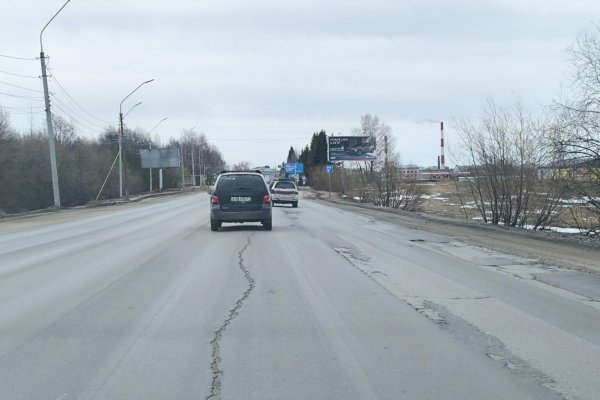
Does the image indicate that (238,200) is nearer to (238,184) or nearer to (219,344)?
(238,184)

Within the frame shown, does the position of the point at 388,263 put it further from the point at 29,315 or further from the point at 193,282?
the point at 29,315

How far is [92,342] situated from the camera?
6301 millimetres

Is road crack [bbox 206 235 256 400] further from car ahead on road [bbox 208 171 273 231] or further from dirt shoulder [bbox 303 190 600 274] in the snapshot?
car ahead on road [bbox 208 171 273 231]

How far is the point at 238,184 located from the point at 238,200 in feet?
1.76

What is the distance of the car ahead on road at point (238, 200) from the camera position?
20031mm

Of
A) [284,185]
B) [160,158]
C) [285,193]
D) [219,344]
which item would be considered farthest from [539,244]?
[160,158]

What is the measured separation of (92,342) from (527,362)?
4.26 meters

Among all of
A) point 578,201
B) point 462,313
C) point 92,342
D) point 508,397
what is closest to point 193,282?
point 92,342

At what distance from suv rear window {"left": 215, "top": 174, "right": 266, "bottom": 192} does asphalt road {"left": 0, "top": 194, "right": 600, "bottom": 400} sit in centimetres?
699

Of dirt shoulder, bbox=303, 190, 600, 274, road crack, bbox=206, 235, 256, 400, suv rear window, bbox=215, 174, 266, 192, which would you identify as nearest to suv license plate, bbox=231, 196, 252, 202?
suv rear window, bbox=215, 174, 266, 192

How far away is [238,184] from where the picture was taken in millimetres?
20188

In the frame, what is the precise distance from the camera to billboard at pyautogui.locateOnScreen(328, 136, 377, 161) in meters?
69.4

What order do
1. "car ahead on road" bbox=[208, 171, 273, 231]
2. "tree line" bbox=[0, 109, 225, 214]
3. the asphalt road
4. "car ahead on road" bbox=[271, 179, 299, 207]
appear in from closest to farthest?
the asphalt road, "car ahead on road" bbox=[208, 171, 273, 231], "car ahead on road" bbox=[271, 179, 299, 207], "tree line" bbox=[0, 109, 225, 214]

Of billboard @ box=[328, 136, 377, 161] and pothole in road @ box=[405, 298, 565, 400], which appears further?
billboard @ box=[328, 136, 377, 161]
